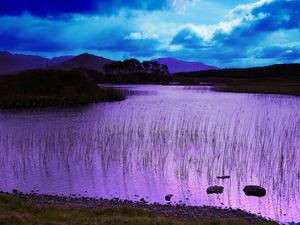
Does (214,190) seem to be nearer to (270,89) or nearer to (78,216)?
(78,216)

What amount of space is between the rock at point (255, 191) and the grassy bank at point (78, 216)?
12.2 feet

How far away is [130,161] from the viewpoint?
1978 centimetres

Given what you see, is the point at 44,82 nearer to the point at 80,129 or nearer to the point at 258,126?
the point at 80,129

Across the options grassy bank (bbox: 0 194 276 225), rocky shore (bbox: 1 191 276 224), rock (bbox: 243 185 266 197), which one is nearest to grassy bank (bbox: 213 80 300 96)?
rock (bbox: 243 185 266 197)

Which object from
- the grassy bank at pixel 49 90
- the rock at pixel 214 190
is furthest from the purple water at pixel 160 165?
the grassy bank at pixel 49 90

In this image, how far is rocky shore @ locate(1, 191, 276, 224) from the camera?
11.8 meters

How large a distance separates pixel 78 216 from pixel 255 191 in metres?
7.79

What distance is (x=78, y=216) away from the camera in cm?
1033

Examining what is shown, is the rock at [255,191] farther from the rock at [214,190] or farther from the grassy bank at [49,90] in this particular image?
the grassy bank at [49,90]

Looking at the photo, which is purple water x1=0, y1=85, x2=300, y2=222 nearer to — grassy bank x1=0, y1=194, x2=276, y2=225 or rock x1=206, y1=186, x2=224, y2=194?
rock x1=206, y1=186, x2=224, y2=194

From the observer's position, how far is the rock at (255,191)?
15.0 metres

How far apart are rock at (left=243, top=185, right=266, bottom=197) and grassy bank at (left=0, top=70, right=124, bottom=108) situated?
41.2 metres

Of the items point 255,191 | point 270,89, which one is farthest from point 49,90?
point 255,191

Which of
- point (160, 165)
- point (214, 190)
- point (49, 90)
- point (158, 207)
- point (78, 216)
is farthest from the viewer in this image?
point (49, 90)
